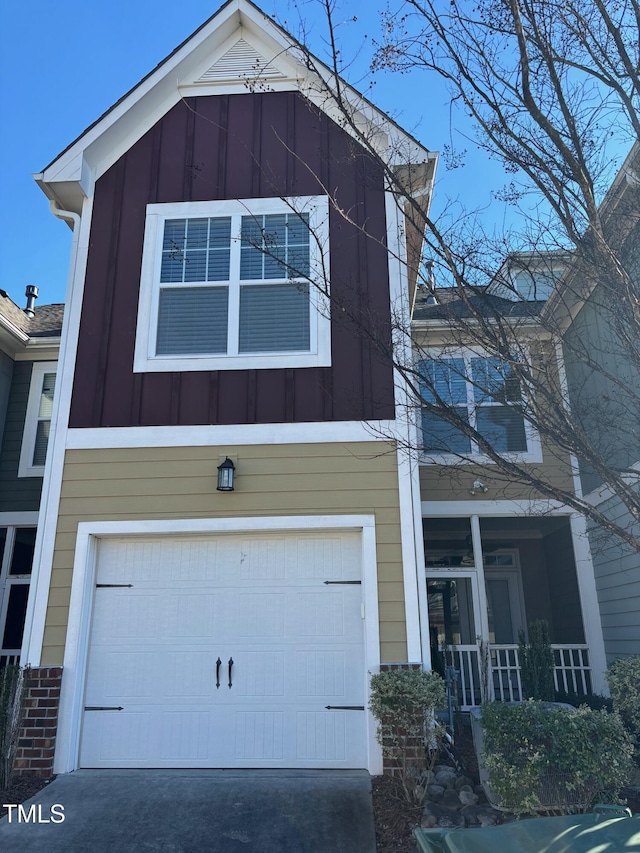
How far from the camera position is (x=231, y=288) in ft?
24.3

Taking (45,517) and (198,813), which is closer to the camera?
(198,813)

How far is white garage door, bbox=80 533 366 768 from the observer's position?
6.19 m

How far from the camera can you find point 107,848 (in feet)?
15.3

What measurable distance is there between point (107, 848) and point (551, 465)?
7.56m

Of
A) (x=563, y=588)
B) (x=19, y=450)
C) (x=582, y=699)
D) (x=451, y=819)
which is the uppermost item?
(x=19, y=450)

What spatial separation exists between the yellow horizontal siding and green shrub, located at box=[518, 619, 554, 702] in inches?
131

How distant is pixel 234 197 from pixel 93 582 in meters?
4.51

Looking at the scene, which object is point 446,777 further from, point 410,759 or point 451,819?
point 451,819

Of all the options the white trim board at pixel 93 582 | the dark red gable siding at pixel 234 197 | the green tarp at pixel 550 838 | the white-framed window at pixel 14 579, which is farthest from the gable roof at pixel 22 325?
the green tarp at pixel 550 838

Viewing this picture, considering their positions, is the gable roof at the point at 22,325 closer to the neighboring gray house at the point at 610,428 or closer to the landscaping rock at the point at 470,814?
the neighboring gray house at the point at 610,428

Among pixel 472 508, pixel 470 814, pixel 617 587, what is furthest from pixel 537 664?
pixel 470 814

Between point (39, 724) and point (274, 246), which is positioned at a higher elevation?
point (274, 246)

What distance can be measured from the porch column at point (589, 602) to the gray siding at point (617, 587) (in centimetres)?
10

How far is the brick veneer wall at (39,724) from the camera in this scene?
5.92 m
